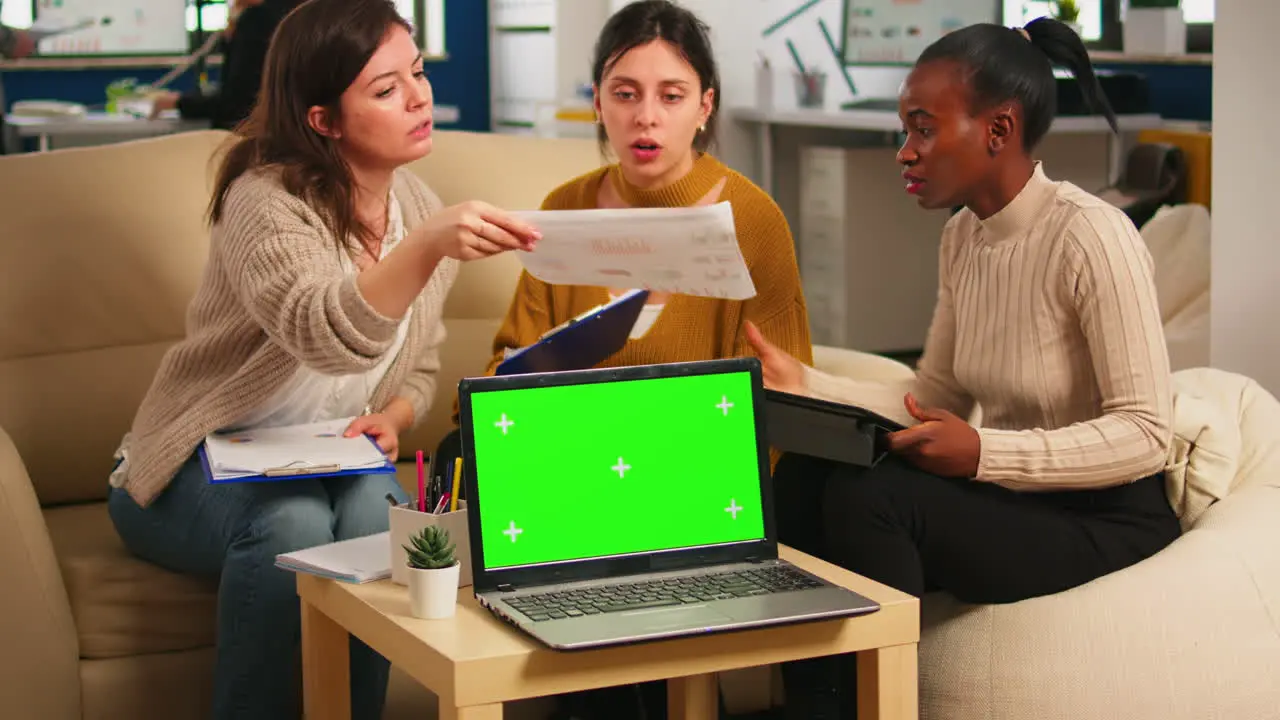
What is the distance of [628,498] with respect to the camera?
5.06 ft

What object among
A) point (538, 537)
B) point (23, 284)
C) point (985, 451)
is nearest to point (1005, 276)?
point (985, 451)

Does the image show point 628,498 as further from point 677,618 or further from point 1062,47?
point 1062,47

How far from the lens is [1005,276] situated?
1.84 m

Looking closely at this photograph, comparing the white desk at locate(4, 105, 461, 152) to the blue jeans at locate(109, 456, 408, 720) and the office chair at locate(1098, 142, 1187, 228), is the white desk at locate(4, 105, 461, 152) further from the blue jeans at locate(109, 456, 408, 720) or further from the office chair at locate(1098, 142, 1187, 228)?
the blue jeans at locate(109, 456, 408, 720)

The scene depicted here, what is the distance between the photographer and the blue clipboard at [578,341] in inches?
64.4

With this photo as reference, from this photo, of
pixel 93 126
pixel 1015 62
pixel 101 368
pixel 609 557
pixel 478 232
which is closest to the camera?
pixel 609 557

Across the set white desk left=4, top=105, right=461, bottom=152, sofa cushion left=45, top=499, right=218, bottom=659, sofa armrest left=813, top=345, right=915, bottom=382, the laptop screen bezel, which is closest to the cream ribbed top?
the laptop screen bezel

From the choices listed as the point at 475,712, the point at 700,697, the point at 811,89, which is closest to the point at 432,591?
the point at 475,712

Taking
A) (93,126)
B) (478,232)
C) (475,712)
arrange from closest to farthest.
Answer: (475,712)
(478,232)
(93,126)

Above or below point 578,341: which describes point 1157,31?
above

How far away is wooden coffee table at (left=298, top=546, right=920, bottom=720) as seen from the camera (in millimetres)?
1319

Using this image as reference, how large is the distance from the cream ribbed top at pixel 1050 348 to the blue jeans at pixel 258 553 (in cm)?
64

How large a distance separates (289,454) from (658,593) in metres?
0.67

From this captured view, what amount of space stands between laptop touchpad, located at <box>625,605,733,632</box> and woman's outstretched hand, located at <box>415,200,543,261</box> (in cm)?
43
